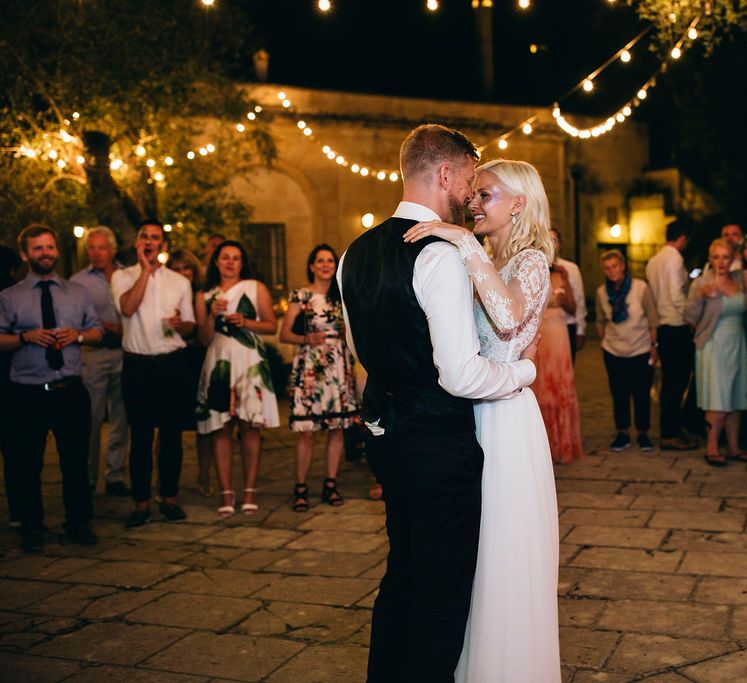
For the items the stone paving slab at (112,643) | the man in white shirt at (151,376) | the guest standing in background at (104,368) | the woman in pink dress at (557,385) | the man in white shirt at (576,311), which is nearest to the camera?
the stone paving slab at (112,643)

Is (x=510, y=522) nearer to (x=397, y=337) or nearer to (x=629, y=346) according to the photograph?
(x=397, y=337)

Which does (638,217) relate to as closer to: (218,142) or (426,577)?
(218,142)

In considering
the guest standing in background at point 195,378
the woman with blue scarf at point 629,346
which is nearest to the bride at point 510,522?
the guest standing in background at point 195,378

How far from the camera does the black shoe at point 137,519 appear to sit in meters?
5.90

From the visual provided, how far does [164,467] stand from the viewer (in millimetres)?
6047

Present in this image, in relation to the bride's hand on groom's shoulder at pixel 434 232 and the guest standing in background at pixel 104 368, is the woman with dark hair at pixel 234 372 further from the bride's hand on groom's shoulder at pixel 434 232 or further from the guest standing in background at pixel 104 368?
the bride's hand on groom's shoulder at pixel 434 232

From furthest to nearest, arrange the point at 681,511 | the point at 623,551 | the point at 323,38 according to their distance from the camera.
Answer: the point at 323,38 < the point at 681,511 < the point at 623,551

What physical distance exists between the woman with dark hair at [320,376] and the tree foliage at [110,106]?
6.15m

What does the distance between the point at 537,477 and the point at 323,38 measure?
20.8 meters

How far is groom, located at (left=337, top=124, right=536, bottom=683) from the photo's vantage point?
106 inches

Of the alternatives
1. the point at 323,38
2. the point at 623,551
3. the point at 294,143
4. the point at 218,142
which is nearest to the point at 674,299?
the point at 623,551

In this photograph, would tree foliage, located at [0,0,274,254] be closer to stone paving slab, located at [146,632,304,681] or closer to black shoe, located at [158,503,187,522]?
black shoe, located at [158,503,187,522]

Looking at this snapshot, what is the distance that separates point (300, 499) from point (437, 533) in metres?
3.48

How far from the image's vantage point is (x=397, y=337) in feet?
9.11
